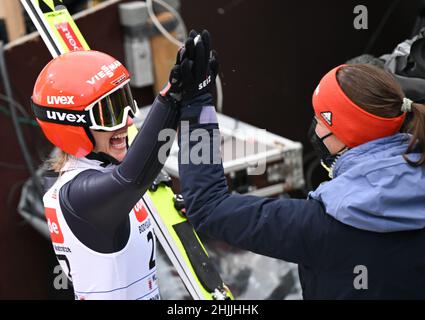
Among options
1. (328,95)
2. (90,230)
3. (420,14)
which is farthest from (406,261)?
(420,14)

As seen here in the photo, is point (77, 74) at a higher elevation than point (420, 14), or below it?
higher

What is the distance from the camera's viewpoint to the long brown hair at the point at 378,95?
201 centimetres

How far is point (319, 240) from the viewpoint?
196cm

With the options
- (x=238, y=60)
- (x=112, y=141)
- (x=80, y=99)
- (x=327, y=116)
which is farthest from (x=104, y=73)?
(x=238, y=60)

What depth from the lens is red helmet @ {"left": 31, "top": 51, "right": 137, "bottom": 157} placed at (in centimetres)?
237

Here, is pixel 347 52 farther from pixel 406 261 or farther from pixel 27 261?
pixel 406 261

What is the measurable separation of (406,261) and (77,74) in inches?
46.6

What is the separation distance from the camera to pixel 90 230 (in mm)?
2416

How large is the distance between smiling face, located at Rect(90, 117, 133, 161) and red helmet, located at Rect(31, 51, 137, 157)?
0.10 ft

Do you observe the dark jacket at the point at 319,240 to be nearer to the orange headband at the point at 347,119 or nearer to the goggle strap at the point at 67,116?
the orange headband at the point at 347,119

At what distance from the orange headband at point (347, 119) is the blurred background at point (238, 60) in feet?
6.94

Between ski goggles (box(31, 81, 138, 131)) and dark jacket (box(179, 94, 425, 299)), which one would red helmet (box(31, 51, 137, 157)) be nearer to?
ski goggles (box(31, 81, 138, 131))

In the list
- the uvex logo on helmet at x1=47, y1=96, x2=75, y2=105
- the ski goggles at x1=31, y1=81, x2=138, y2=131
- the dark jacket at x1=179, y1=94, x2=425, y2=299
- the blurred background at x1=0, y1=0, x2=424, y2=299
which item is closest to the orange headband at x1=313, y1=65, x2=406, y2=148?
the dark jacket at x1=179, y1=94, x2=425, y2=299

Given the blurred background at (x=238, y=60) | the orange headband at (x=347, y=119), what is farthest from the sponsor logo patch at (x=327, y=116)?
the blurred background at (x=238, y=60)
